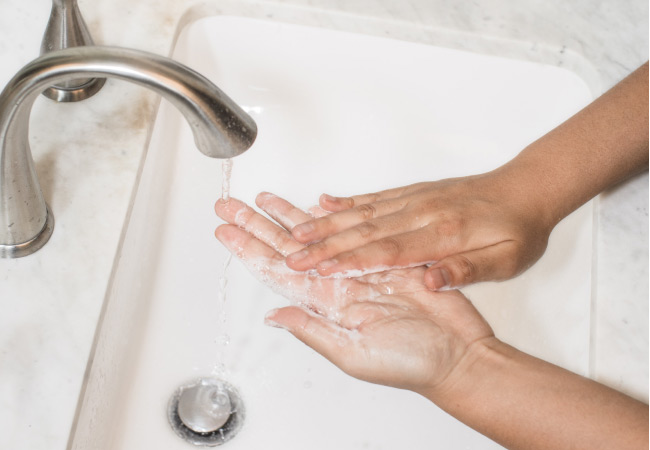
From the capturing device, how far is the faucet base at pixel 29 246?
0.58 m

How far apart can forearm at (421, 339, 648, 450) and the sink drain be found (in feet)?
0.63

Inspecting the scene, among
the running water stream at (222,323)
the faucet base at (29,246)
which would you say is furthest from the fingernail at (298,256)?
the faucet base at (29,246)

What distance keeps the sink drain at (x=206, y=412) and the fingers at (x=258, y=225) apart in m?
0.15

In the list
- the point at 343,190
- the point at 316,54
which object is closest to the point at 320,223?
the point at 343,190

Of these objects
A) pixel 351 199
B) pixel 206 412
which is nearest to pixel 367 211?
pixel 351 199

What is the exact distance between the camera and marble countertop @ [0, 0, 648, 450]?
543 millimetres

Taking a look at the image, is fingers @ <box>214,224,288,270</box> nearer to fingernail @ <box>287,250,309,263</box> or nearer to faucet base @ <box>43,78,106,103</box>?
fingernail @ <box>287,250,309,263</box>

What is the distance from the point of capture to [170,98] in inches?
17.4

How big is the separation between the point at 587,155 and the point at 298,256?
1.06 feet

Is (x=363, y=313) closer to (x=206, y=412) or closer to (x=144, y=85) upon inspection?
(x=206, y=412)

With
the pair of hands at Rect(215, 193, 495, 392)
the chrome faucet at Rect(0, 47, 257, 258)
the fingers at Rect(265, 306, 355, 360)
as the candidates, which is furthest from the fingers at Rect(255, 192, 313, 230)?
the chrome faucet at Rect(0, 47, 257, 258)

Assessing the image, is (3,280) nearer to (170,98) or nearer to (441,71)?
(170,98)

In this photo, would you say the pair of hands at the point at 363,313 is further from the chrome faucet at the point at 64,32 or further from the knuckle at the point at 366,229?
the chrome faucet at the point at 64,32

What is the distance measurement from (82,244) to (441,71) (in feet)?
1.49
